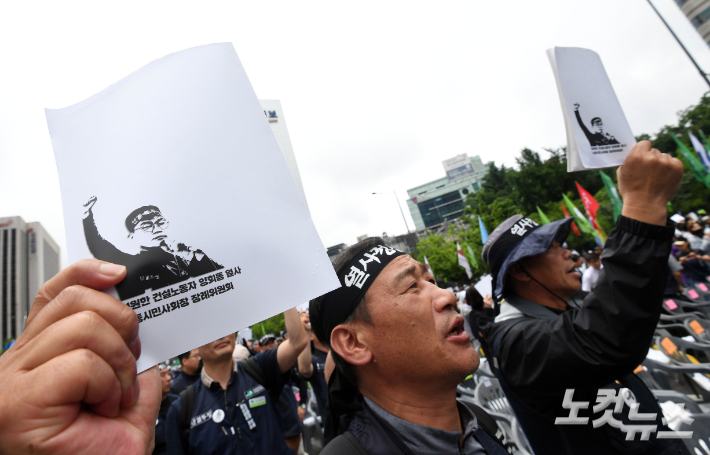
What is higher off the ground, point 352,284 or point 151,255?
point 151,255

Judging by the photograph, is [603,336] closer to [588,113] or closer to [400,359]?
[400,359]

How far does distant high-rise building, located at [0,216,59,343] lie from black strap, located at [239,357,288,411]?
81879mm

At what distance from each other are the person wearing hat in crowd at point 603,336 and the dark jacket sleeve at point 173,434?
2745 mm

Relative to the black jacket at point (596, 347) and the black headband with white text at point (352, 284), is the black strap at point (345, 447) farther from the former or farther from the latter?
the black jacket at point (596, 347)

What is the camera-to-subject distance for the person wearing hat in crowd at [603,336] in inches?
62.8

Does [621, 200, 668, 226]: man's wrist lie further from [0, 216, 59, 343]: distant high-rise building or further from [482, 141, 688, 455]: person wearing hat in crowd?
[0, 216, 59, 343]: distant high-rise building

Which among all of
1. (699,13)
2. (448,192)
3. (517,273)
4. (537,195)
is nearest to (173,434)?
(517,273)

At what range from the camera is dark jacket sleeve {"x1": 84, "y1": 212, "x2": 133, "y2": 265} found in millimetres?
898

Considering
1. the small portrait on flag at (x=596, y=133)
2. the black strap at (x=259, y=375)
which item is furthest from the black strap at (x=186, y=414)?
the small portrait on flag at (x=596, y=133)

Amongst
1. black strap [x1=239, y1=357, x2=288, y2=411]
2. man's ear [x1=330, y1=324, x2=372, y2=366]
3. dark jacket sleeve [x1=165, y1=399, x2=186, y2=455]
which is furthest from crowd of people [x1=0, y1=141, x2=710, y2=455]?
dark jacket sleeve [x1=165, y1=399, x2=186, y2=455]

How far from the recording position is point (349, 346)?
69.4 inches

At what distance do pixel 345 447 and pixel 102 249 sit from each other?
125 cm

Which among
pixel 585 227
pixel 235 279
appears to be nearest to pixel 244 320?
pixel 235 279

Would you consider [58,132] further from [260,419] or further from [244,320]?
[260,419]
